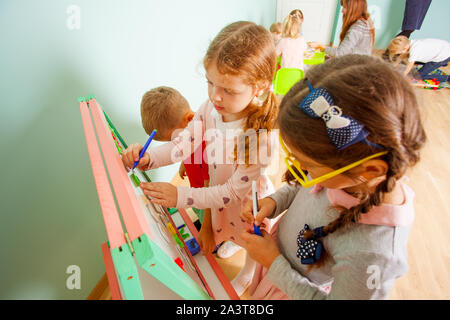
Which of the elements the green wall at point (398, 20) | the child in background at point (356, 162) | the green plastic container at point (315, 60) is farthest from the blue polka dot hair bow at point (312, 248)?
the green wall at point (398, 20)

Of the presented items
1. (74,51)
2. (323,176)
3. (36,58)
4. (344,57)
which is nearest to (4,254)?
(36,58)

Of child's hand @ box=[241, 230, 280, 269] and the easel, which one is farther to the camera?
child's hand @ box=[241, 230, 280, 269]

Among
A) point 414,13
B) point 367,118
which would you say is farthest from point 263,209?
point 414,13

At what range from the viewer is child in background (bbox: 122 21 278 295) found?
0.76 meters

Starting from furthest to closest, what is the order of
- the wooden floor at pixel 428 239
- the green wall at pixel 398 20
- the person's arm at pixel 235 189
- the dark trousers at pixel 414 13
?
the green wall at pixel 398 20 < the dark trousers at pixel 414 13 < the wooden floor at pixel 428 239 < the person's arm at pixel 235 189

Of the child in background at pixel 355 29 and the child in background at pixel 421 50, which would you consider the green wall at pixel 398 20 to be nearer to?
the child in background at pixel 421 50

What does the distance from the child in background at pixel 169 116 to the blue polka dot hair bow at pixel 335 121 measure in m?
0.70

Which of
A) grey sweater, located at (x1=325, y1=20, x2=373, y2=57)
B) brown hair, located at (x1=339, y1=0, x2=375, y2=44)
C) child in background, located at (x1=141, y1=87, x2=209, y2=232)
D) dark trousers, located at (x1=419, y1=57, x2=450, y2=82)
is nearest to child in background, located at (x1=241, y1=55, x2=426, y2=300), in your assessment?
child in background, located at (x1=141, y1=87, x2=209, y2=232)

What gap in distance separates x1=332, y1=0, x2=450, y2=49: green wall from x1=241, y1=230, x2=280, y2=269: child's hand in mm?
4941

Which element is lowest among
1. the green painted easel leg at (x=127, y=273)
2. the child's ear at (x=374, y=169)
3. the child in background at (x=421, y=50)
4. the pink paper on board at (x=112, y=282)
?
the pink paper on board at (x=112, y=282)

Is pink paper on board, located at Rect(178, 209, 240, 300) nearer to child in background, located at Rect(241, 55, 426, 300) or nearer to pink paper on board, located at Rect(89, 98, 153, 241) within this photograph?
child in background, located at Rect(241, 55, 426, 300)

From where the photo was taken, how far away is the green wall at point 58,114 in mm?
781

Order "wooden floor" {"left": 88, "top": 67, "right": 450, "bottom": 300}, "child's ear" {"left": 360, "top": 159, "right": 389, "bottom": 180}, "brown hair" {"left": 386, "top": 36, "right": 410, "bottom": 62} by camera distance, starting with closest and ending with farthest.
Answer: "child's ear" {"left": 360, "top": 159, "right": 389, "bottom": 180}
"wooden floor" {"left": 88, "top": 67, "right": 450, "bottom": 300}
"brown hair" {"left": 386, "top": 36, "right": 410, "bottom": 62}

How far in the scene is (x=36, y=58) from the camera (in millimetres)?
806
